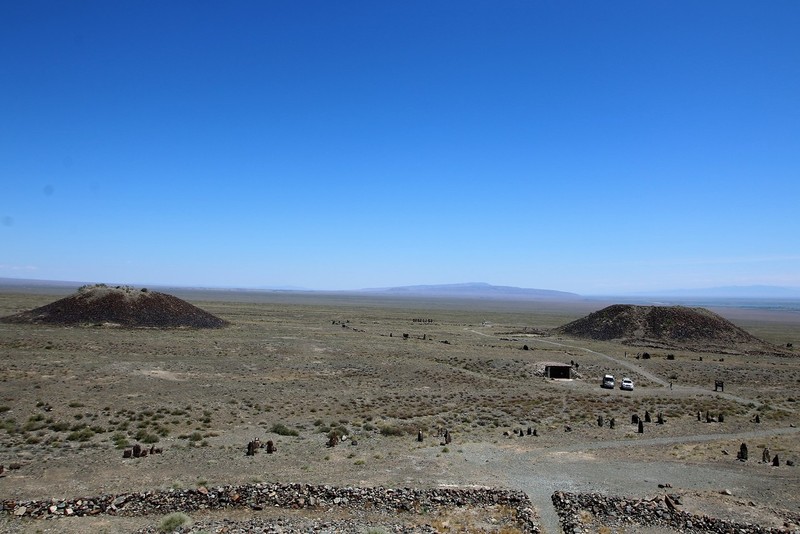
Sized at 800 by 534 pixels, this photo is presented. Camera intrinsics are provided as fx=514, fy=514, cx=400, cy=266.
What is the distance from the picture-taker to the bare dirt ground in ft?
59.7

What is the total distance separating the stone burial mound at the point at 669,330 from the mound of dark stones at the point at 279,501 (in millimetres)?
62203

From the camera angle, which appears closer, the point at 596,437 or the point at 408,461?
the point at 408,461

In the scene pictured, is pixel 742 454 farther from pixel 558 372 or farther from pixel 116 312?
pixel 116 312

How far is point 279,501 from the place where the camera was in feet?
53.4

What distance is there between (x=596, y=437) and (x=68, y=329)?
196 feet

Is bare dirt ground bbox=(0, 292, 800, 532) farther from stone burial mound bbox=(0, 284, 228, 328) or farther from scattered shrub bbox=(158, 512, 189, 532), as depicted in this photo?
stone burial mound bbox=(0, 284, 228, 328)

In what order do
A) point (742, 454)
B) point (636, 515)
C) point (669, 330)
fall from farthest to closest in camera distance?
point (669, 330) < point (742, 454) < point (636, 515)

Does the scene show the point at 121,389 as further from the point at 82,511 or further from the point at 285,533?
the point at 285,533

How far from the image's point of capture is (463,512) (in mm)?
16141

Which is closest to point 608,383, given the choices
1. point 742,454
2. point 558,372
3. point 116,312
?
point 558,372

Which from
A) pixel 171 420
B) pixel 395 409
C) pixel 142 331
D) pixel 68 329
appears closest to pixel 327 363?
pixel 395 409

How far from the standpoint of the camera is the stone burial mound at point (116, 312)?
6519 cm

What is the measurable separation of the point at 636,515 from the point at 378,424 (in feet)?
44.0

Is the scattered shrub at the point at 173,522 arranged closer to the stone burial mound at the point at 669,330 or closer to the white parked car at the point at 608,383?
the white parked car at the point at 608,383
